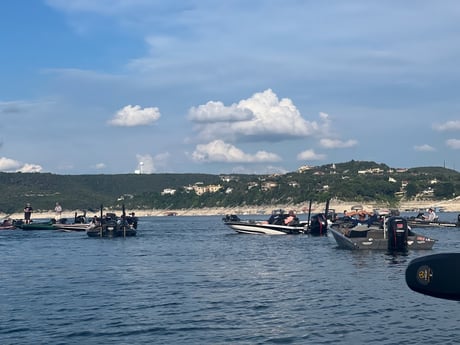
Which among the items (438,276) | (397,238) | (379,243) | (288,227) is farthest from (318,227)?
(438,276)

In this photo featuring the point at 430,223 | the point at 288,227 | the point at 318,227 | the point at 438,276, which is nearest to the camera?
the point at 438,276

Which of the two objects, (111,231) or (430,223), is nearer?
(111,231)

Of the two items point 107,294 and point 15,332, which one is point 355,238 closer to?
point 107,294

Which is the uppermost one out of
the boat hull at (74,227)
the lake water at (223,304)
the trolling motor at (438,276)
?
the trolling motor at (438,276)

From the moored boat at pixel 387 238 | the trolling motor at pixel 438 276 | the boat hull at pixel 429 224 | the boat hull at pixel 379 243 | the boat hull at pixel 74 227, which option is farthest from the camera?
the boat hull at pixel 74 227

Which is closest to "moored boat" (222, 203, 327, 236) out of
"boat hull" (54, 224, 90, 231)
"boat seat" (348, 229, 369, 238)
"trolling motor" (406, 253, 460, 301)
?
"boat seat" (348, 229, 369, 238)

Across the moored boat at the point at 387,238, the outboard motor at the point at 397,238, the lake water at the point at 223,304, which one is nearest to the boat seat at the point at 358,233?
the moored boat at the point at 387,238

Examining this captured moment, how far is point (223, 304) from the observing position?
92.4 feet

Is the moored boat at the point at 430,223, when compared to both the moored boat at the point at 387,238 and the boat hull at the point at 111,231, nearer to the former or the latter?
the boat hull at the point at 111,231

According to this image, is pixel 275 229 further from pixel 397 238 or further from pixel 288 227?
pixel 397 238

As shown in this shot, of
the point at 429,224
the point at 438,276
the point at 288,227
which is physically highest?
the point at 438,276

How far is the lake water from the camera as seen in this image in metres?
22.2

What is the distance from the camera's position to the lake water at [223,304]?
22.2 metres

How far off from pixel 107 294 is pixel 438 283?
22.3 m
